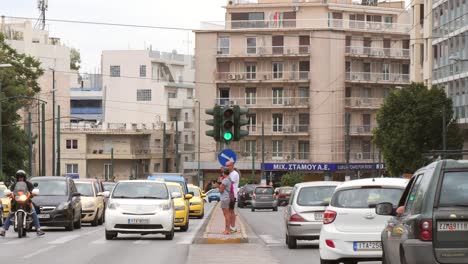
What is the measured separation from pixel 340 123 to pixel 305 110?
391 cm

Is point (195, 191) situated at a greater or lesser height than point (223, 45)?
lesser

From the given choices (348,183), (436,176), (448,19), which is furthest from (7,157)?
(436,176)

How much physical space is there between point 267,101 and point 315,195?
85150 mm

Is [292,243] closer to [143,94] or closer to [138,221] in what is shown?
[138,221]

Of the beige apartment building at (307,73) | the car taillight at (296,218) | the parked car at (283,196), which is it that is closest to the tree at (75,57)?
the beige apartment building at (307,73)

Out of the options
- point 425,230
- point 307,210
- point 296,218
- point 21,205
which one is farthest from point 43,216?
point 425,230

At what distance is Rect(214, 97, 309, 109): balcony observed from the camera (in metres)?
111

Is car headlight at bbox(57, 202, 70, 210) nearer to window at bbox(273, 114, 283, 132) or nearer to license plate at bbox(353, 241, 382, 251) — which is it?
license plate at bbox(353, 241, 382, 251)

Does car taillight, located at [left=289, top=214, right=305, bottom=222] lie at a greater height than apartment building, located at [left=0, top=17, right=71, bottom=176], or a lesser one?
lesser

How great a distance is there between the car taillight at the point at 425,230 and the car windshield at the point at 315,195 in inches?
551

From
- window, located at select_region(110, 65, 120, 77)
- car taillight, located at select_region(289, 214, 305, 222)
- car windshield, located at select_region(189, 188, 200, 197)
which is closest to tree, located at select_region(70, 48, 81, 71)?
window, located at select_region(110, 65, 120, 77)

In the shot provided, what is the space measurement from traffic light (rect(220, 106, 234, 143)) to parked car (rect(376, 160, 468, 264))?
1466 cm

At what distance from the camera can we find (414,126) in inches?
2968

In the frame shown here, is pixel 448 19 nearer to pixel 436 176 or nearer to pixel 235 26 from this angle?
pixel 235 26
